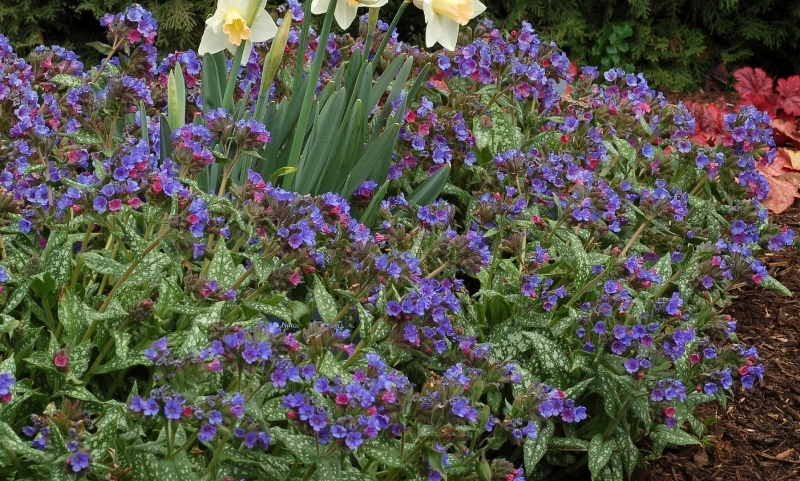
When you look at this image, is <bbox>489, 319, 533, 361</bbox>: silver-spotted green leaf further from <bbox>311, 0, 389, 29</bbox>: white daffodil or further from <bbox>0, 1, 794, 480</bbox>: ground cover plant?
<bbox>311, 0, 389, 29</bbox>: white daffodil

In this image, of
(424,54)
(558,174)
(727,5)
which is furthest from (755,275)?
(727,5)

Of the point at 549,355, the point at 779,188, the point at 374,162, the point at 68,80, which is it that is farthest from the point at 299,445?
the point at 779,188

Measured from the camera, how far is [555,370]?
2.39 meters

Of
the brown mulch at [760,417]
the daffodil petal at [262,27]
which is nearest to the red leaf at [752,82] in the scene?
the brown mulch at [760,417]

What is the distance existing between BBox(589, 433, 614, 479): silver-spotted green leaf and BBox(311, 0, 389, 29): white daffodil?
3.92 ft

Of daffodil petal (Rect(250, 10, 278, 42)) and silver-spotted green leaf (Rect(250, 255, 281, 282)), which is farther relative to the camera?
daffodil petal (Rect(250, 10, 278, 42))

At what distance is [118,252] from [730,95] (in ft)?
13.1

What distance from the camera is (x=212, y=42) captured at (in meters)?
2.40

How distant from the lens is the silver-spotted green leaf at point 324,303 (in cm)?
213

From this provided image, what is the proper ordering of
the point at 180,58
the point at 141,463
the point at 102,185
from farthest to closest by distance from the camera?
the point at 180,58 → the point at 102,185 → the point at 141,463

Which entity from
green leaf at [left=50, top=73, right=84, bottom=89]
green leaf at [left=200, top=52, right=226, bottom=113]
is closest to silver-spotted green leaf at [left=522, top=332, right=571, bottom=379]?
green leaf at [left=200, top=52, right=226, bottom=113]

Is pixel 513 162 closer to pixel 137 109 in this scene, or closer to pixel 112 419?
pixel 137 109

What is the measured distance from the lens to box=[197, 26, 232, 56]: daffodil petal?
2.39 metres

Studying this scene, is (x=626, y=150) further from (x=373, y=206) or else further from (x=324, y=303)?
(x=324, y=303)
